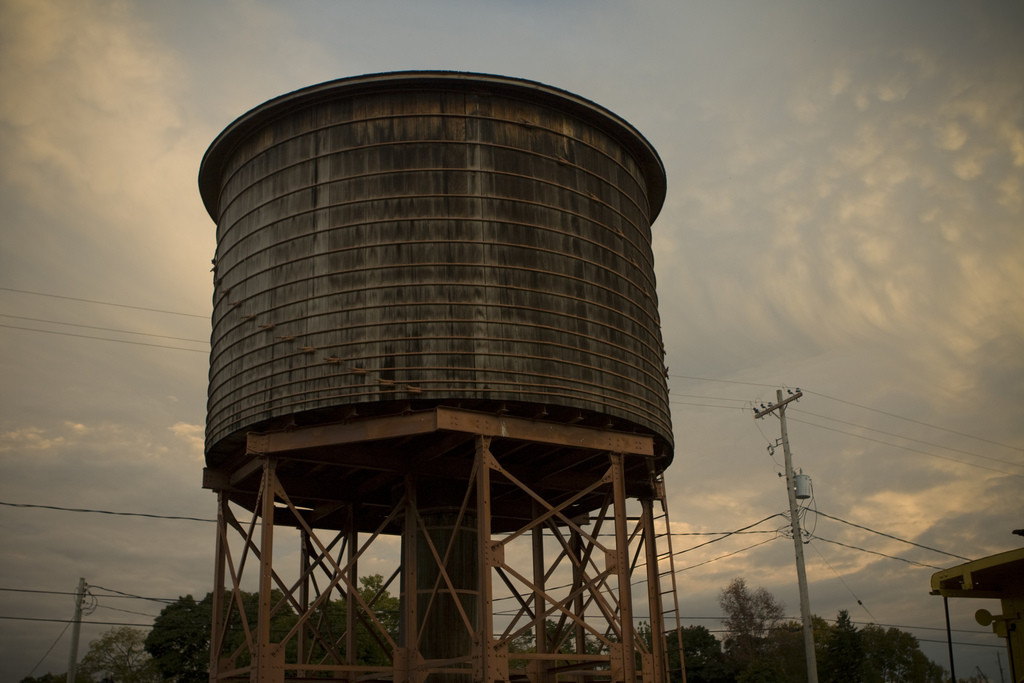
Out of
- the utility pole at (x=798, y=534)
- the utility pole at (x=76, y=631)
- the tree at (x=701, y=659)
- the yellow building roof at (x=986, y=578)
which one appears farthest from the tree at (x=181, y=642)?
the yellow building roof at (x=986, y=578)

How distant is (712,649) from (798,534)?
65.7 ft

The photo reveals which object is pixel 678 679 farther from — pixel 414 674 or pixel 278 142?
pixel 278 142

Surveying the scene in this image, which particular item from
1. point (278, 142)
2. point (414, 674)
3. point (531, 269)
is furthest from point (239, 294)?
point (414, 674)

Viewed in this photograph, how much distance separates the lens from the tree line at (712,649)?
41938 millimetres

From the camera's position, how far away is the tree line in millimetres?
41938

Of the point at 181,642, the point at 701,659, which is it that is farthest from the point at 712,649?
the point at 181,642

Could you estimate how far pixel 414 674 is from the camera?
1609cm

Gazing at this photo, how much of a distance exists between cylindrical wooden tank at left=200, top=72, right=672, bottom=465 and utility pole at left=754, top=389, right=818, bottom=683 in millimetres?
12388

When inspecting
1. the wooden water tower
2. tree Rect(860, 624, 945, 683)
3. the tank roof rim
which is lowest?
tree Rect(860, 624, 945, 683)

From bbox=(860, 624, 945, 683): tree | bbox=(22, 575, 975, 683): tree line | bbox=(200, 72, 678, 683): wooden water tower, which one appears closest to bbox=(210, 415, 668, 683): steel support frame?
bbox=(200, 72, 678, 683): wooden water tower

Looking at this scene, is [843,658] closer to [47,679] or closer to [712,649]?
[712,649]

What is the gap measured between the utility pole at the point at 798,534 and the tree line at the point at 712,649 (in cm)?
1251

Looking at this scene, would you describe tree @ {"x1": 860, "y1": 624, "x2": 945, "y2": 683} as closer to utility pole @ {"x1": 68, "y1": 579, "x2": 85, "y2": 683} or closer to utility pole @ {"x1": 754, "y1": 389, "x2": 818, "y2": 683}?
utility pole @ {"x1": 754, "y1": 389, "x2": 818, "y2": 683}

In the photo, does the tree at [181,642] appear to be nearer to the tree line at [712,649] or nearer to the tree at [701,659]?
the tree line at [712,649]
